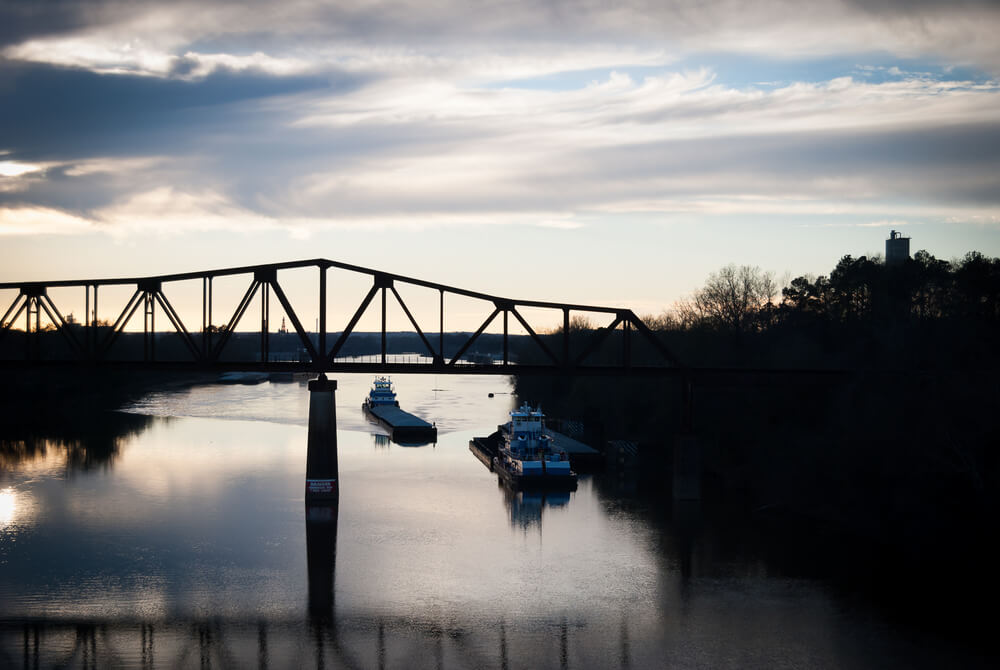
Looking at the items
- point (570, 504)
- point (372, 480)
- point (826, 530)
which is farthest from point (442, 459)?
point (826, 530)

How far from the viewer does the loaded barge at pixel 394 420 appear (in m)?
103

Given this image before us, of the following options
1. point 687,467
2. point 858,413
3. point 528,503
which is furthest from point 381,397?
point 858,413

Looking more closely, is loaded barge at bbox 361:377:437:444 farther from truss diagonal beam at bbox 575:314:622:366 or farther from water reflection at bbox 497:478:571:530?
truss diagonal beam at bbox 575:314:622:366

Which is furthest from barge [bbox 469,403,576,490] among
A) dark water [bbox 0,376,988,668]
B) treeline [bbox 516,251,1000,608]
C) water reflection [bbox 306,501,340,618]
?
water reflection [bbox 306,501,340,618]

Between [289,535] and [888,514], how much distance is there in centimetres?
3516

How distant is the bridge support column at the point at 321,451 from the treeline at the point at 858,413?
24819 mm

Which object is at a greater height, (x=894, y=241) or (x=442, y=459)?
(x=894, y=241)

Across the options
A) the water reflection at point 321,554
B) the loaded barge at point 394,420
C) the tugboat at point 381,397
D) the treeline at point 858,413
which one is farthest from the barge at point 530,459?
the tugboat at point 381,397

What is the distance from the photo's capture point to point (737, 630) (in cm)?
3850

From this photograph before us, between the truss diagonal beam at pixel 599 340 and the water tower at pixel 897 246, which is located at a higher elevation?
the water tower at pixel 897 246

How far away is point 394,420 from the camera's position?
372ft

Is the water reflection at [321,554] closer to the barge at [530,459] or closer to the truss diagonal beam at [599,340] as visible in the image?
the barge at [530,459]

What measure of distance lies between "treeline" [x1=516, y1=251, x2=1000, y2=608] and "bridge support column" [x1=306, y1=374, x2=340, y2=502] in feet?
81.4

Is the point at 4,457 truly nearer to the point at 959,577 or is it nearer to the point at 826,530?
the point at 826,530
